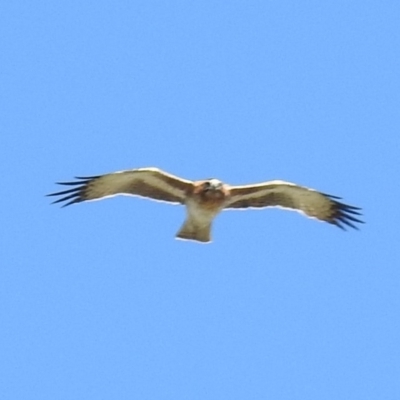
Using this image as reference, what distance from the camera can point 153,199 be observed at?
1798 cm

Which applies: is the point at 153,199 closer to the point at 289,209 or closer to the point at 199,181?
the point at 199,181

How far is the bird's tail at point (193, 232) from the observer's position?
59.5 feet

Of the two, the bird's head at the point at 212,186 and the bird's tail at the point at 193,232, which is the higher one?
the bird's head at the point at 212,186

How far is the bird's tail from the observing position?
18141 mm

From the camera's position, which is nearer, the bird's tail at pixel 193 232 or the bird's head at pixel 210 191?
the bird's head at pixel 210 191

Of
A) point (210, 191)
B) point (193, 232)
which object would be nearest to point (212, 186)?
point (210, 191)

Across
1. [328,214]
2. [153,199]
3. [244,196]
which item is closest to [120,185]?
[153,199]

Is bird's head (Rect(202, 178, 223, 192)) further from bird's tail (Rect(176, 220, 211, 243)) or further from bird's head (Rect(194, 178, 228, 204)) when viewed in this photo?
bird's tail (Rect(176, 220, 211, 243))

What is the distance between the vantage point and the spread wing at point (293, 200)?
18.2 metres

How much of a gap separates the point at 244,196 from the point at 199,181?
2.09 feet

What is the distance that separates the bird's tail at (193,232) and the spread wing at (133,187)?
0.35 meters

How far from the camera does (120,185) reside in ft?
58.8

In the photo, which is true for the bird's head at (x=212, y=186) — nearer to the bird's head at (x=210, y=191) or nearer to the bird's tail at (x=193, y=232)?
the bird's head at (x=210, y=191)

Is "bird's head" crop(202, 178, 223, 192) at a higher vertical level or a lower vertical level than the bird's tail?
higher
